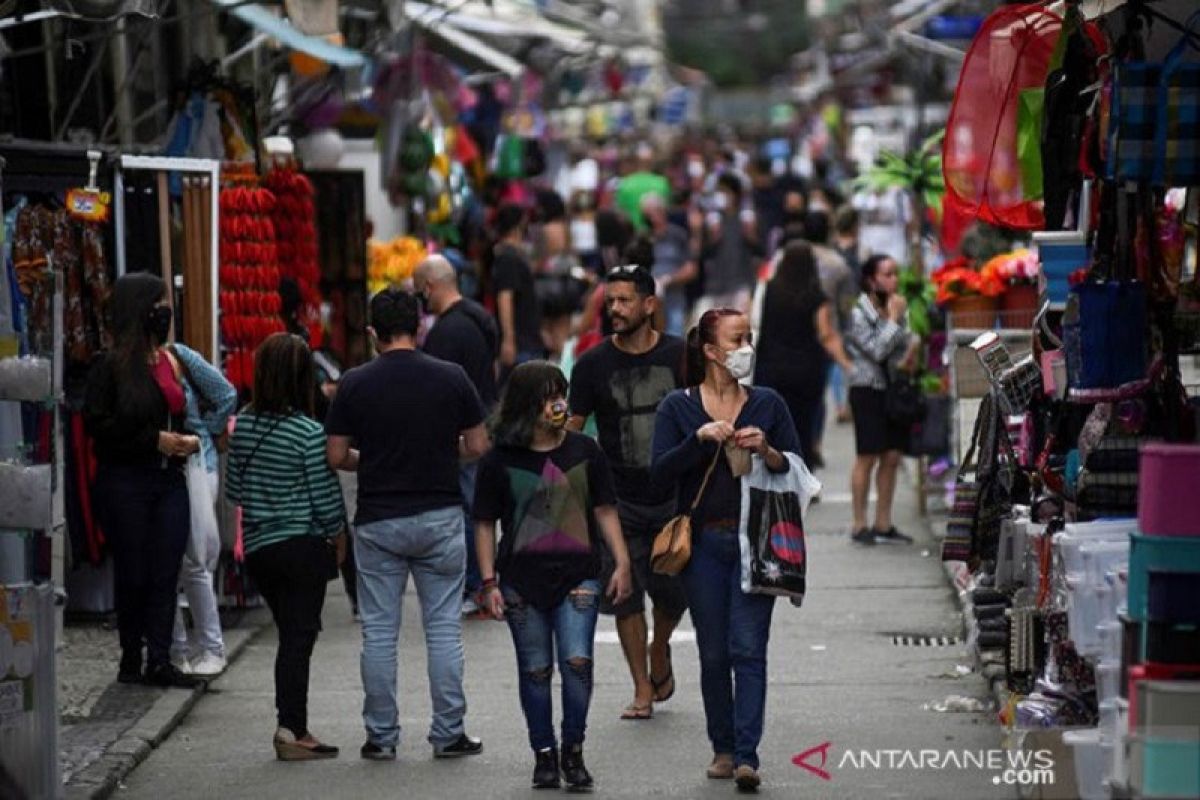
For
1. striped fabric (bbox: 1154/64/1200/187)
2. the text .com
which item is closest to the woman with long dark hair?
the text .com

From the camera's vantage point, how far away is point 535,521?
9.77m

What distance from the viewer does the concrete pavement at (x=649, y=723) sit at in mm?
9992

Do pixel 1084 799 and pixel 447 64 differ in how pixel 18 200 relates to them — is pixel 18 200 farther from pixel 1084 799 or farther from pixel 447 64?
pixel 447 64

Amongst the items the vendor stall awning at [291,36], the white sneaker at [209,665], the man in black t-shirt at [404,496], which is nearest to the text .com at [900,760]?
the man in black t-shirt at [404,496]

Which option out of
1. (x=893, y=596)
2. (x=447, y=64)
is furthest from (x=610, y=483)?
(x=447, y=64)

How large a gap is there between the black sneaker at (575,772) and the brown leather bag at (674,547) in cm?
76

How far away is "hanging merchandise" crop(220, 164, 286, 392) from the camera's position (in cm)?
1412

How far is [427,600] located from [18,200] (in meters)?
3.41

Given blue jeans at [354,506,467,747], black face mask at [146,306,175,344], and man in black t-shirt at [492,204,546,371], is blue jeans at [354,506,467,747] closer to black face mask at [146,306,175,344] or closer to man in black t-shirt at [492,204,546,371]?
black face mask at [146,306,175,344]

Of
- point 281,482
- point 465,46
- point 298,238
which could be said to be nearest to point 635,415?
point 281,482

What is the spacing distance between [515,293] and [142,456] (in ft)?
21.7

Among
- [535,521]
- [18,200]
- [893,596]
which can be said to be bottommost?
[893,596]

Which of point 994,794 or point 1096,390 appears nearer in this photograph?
point 1096,390

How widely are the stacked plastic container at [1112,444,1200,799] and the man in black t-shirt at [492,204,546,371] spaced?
423 inches
